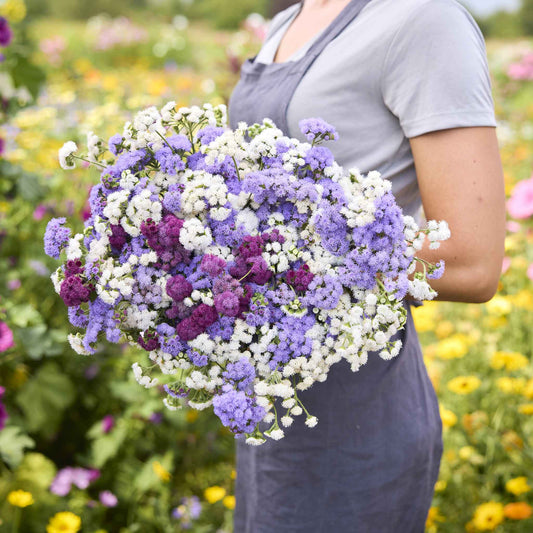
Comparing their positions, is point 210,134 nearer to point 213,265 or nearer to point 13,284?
point 213,265

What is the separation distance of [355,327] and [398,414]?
55 cm

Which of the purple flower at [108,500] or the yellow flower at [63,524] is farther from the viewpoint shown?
the purple flower at [108,500]

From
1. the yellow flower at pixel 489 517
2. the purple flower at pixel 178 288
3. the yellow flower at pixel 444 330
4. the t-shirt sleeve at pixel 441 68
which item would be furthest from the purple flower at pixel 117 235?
the yellow flower at pixel 444 330

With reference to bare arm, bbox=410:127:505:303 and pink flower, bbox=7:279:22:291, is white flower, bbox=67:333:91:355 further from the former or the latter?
pink flower, bbox=7:279:22:291

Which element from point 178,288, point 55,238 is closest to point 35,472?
point 55,238

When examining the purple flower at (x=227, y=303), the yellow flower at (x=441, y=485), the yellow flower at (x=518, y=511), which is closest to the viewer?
the purple flower at (x=227, y=303)

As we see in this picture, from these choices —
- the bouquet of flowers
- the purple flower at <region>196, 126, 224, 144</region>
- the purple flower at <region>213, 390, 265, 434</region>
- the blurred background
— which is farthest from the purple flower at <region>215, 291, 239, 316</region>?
the blurred background

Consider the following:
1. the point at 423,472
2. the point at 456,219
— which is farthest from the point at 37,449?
the point at 456,219

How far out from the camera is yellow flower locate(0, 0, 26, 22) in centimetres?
208

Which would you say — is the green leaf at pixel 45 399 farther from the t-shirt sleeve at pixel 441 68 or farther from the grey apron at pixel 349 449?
the t-shirt sleeve at pixel 441 68

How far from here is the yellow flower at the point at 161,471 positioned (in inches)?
75.1

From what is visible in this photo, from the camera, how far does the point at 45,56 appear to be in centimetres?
880

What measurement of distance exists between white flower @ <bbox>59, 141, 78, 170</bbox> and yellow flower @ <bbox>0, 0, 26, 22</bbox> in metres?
1.61

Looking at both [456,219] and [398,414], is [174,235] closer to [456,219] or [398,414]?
[456,219]
